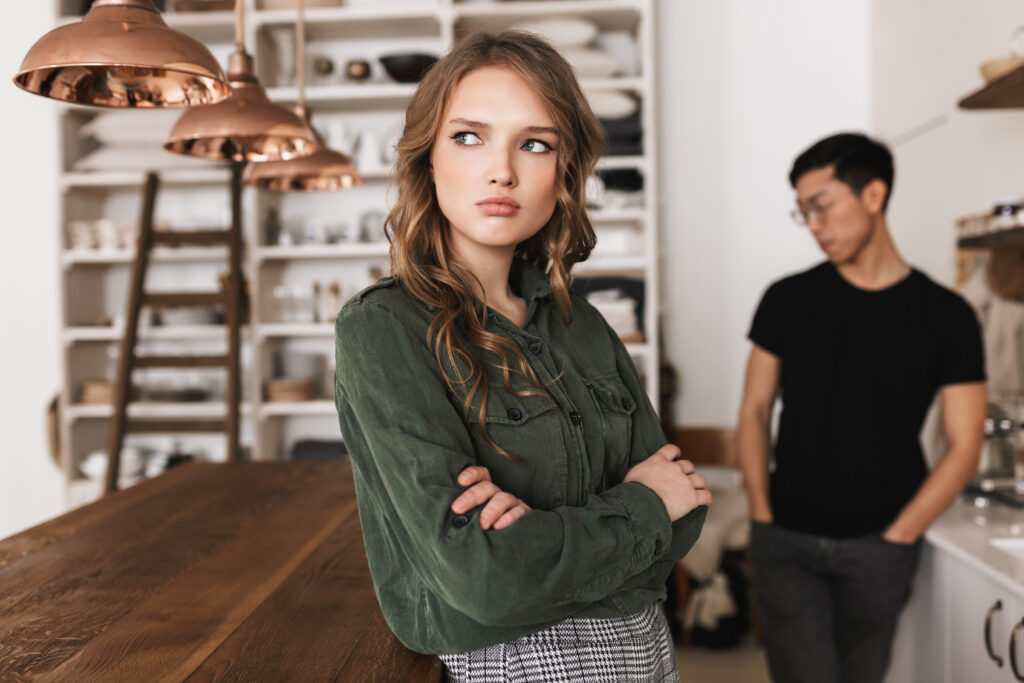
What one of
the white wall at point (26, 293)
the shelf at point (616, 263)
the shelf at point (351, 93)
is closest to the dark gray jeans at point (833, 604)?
the shelf at point (616, 263)

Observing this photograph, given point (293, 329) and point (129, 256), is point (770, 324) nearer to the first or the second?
point (293, 329)

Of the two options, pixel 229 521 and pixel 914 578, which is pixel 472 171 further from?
pixel 914 578

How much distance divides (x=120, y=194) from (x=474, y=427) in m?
3.65

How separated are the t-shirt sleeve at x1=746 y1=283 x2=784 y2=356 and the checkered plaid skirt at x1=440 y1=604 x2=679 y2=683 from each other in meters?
1.35

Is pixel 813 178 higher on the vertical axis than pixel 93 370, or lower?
higher

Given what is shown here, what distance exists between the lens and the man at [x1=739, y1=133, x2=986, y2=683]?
83.4 inches

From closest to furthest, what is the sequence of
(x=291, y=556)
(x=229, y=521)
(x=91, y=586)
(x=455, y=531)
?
(x=455, y=531) < (x=91, y=586) < (x=291, y=556) < (x=229, y=521)

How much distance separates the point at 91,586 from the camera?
1.50m

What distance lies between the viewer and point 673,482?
114 centimetres

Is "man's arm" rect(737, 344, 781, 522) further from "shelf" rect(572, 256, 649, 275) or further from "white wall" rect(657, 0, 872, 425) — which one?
"white wall" rect(657, 0, 872, 425)

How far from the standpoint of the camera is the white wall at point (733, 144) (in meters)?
3.84

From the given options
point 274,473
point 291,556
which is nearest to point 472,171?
point 291,556

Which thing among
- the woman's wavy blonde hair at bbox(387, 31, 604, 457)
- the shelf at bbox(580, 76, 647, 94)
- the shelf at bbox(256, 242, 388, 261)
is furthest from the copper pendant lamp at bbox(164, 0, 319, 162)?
the shelf at bbox(580, 76, 647, 94)

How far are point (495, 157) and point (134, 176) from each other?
3194mm
